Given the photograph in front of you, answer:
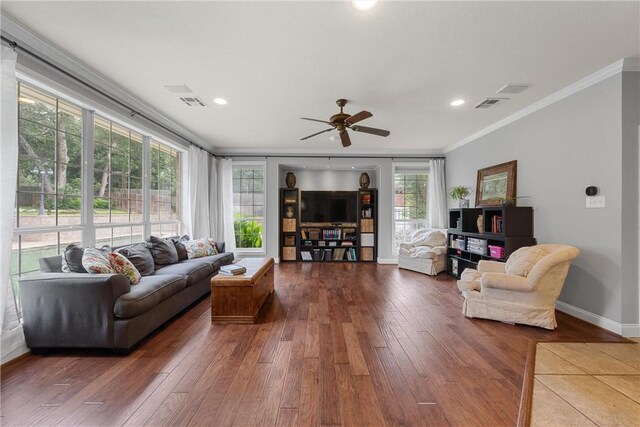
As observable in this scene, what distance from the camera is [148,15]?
1.92m

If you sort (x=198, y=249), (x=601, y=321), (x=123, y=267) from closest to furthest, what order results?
(x=123, y=267)
(x=601, y=321)
(x=198, y=249)

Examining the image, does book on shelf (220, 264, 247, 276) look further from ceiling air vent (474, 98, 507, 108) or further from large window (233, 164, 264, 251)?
ceiling air vent (474, 98, 507, 108)

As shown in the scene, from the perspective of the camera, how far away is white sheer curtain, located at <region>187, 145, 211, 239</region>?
4.76 meters

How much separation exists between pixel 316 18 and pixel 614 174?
3.30 meters

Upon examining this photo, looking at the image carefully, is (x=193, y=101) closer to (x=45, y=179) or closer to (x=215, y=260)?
(x=45, y=179)

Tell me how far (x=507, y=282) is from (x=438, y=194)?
3.40 metres

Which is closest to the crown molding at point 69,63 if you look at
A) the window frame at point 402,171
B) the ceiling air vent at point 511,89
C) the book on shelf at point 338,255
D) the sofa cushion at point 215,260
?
the sofa cushion at point 215,260

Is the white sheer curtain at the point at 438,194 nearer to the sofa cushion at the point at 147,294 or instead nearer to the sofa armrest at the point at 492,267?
the sofa armrest at the point at 492,267

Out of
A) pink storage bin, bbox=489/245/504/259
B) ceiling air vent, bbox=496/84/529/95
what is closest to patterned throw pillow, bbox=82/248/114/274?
ceiling air vent, bbox=496/84/529/95

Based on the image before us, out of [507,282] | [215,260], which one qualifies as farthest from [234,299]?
[507,282]

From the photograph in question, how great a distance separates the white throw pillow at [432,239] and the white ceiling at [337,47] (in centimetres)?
260

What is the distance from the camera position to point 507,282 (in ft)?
9.01

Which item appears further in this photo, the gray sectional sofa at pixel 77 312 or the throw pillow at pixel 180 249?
the throw pillow at pixel 180 249

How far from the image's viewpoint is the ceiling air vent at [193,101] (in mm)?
3295
